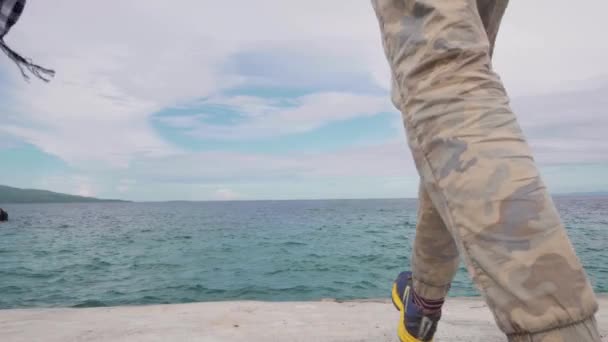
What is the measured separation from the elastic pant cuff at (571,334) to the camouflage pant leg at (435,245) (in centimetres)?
75

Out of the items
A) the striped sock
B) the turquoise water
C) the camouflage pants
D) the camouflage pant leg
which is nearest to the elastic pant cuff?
the camouflage pants

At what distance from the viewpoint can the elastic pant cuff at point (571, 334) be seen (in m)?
0.69

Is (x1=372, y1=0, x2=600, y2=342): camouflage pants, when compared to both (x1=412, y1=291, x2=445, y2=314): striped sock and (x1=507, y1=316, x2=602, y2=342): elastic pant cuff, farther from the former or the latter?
(x1=412, y1=291, x2=445, y2=314): striped sock

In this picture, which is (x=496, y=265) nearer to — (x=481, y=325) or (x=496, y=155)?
(x=496, y=155)

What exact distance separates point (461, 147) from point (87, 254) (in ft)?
128

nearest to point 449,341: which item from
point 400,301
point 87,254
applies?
point 400,301

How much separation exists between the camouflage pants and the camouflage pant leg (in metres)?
0.60

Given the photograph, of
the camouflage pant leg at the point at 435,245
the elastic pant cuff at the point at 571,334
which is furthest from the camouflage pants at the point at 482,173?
the camouflage pant leg at the point at 435,245

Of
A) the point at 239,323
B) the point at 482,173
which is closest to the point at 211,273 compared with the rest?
the point at 239,323

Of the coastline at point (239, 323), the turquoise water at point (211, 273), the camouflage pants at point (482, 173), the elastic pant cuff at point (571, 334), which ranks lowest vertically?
the turquoise water at point (211, 273)

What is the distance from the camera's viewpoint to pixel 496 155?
769 millimetres

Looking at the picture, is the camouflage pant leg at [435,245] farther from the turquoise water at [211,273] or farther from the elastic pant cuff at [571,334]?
the turquoise water at [211,273]

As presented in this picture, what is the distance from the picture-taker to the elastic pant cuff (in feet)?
2.26

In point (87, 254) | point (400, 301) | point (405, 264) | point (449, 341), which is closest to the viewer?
point (400, 301)
